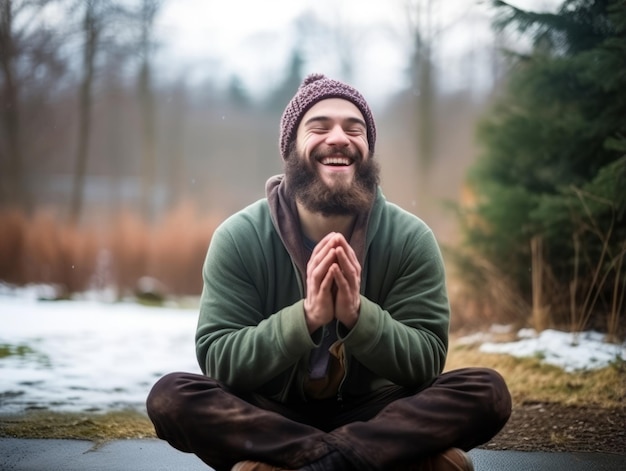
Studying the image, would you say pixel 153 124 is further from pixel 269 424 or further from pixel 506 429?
pixel 269 424

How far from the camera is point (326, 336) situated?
238 centimetres

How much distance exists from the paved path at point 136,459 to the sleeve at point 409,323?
813mm

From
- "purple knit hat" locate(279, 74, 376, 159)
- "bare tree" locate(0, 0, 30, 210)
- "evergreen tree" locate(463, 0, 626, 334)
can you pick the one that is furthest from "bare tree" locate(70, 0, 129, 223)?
"purple knit hat" locate(279, 74, 376, 159)

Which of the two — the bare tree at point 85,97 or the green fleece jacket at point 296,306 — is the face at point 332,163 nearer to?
the green fleece jacket at point 296,306

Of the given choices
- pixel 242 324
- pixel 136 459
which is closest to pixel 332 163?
pixel 242 324

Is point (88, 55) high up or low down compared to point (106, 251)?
up

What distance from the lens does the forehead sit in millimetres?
2443

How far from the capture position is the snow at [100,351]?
3.91 m

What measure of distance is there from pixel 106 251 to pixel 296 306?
4.99 metres

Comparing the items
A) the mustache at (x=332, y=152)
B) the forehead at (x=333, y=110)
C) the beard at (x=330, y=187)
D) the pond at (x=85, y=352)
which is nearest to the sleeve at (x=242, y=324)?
the beard at (x=330, y=187)

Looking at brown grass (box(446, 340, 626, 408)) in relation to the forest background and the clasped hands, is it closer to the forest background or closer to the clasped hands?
the forest background

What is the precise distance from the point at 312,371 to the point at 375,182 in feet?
2.27

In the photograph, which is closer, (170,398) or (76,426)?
(170,398)

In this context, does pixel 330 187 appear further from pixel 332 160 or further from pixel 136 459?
pixel 136 459
